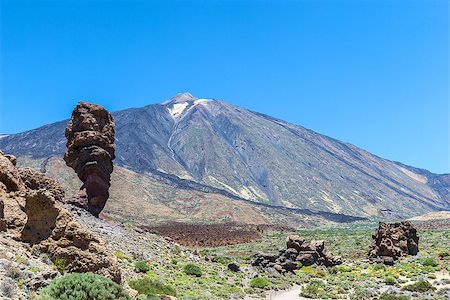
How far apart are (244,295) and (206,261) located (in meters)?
7.28

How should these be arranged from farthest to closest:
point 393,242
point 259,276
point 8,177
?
point 393,242
point 259,276
point 8,177

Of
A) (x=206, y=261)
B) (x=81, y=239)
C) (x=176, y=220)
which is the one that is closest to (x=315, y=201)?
(x=176, y=220)

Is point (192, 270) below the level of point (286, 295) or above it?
above

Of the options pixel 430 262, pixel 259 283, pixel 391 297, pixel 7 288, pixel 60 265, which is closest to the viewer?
pixel 7 288

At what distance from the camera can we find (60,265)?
1073 centimetres

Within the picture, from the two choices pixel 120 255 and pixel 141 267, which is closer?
pixel 141 267

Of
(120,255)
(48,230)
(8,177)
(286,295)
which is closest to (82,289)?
(48,230)

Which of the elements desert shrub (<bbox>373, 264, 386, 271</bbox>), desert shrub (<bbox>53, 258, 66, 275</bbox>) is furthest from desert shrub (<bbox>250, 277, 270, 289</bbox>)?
desert shrub (<bbox>53, 258, 66, 275</bbox>)

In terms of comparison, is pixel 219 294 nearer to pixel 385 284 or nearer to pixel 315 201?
pixel 385 284

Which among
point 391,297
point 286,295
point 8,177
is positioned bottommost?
point 286,295

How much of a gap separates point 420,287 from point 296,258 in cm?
1312

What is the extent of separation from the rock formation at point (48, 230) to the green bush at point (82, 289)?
1265 millimetres

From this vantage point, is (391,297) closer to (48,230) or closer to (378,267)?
(378,267)

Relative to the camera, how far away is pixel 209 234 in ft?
213
